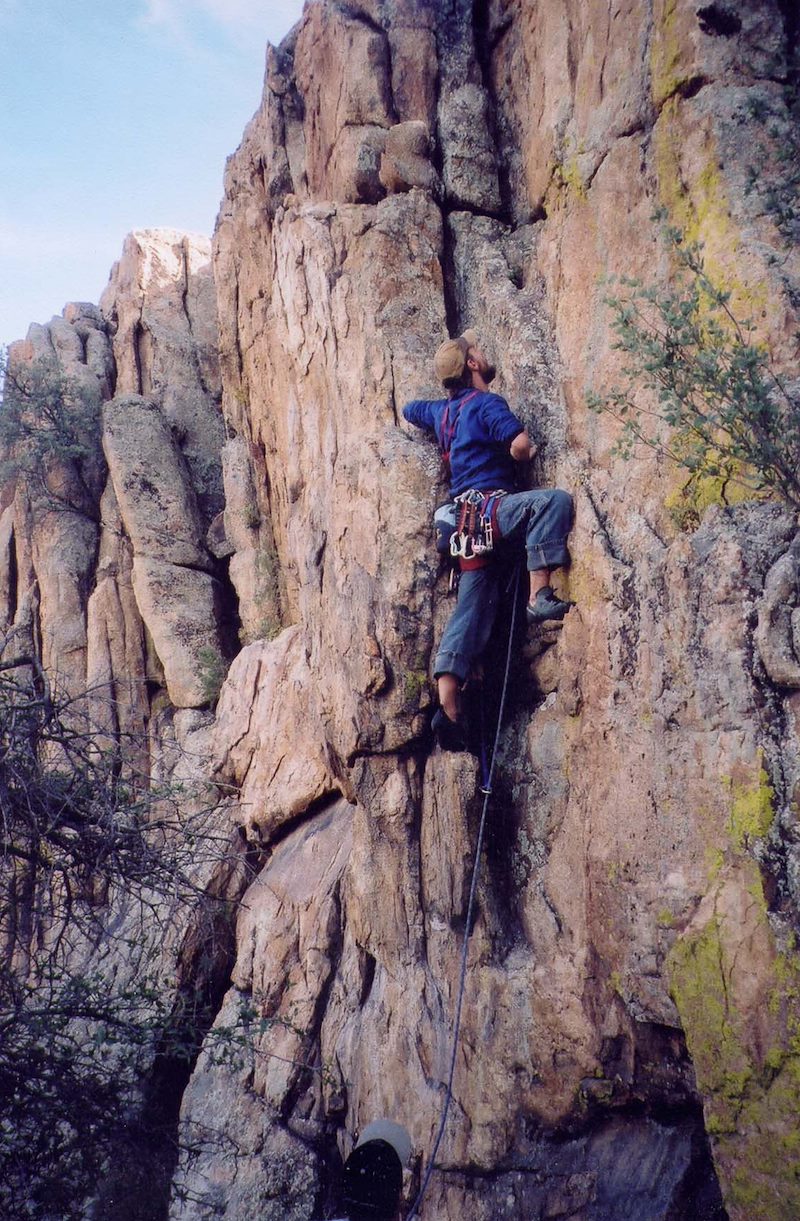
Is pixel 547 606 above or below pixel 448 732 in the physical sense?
above

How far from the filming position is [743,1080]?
18.7ft

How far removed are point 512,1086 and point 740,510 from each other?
4.69 metres

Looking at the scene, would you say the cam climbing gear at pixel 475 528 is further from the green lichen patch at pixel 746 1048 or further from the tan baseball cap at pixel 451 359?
the green lichen patch at pixel 746 1048

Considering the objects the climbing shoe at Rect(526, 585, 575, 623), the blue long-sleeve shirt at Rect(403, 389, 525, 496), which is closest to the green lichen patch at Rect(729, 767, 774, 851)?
the climbing shoe at Rect(526, 585, 575, 623)

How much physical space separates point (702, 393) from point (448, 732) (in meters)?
3.40

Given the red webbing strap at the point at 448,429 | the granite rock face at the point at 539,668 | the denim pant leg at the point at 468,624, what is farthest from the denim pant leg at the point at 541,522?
the red webbing strap at the point at 448,429

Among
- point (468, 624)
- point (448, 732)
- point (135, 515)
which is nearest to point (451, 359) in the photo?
point (468, 624)

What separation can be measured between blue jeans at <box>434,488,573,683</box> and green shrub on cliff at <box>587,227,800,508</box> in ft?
2.44

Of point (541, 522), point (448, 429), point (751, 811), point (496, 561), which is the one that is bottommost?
point (751, 811)

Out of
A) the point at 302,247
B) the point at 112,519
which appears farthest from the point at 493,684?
the point at 112,519

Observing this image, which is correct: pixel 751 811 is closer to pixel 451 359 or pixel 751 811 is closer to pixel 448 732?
pixel 448 732

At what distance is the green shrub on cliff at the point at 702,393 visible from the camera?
5898mm

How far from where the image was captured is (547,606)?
291 inches

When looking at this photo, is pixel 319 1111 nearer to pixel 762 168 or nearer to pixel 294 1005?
pixel 294 1005
